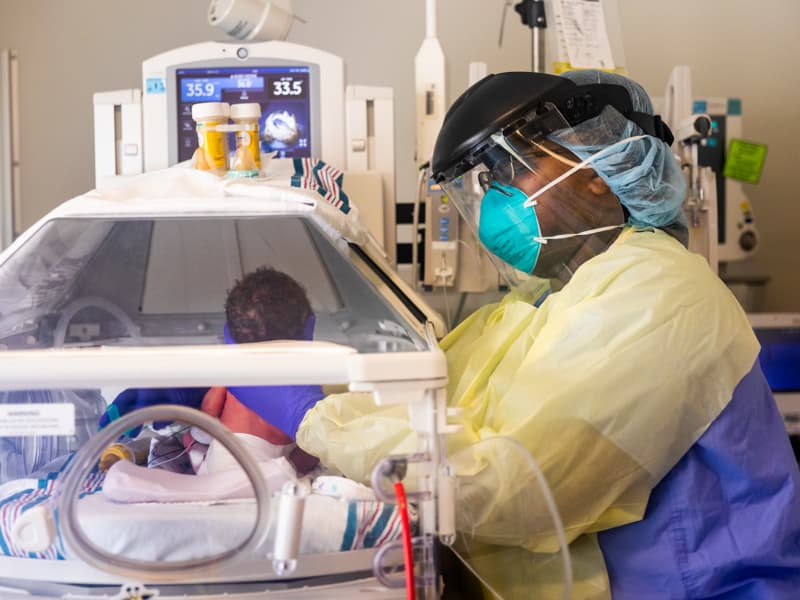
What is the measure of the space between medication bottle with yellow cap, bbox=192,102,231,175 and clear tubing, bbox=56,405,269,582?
2.58ft

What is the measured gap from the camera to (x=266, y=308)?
4.72ft

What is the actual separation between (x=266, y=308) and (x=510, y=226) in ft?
1.63

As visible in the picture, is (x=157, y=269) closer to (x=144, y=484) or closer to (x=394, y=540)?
(x=144, y=484)

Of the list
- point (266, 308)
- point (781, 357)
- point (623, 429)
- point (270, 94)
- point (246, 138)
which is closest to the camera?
point (623, 429)

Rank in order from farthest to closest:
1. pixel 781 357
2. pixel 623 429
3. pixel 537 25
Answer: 1. pixel 781 357
2. pixel 537 25
3. pixel 623 429

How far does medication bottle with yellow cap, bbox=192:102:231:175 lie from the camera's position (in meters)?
1.64

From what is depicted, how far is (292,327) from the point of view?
134 cm

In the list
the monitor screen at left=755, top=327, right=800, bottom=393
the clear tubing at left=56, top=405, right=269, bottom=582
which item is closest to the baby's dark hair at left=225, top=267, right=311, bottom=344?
the clear tubing at left=56, top=405, right=269, bottom=582

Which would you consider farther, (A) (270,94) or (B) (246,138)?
(A) (270,94)

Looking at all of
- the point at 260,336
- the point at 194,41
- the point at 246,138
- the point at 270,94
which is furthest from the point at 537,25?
the point at 260,336

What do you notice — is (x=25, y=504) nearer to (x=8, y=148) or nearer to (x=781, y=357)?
(x=781, y=357)

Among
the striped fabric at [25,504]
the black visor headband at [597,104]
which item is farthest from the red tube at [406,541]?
the black visor headband at [597,104]

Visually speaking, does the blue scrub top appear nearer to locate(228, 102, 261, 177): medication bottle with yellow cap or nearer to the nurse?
the nurse

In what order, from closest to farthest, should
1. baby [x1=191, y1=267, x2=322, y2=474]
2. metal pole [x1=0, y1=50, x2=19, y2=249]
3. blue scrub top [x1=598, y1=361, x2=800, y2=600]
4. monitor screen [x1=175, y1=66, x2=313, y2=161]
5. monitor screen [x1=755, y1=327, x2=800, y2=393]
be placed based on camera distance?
baby [x1=191, y1=267, x2=322, y2=474] → blue scrub top [x1=598, y1=361, x2=800, y2=600] → monitor screen [x1=175, y1=66, x2=313, y2=161] → monitor screen [x1=755, y1=327, x2=800, y2=393] → metal pole [x1=0, y1=50, x2=19, y2=249]
